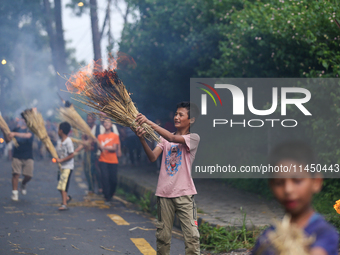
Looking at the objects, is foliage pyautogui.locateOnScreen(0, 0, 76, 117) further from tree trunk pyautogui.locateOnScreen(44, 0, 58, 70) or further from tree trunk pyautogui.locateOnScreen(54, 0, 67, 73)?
tree trunk pyautogui.locateOnScreen(54, 0, 67, 73)

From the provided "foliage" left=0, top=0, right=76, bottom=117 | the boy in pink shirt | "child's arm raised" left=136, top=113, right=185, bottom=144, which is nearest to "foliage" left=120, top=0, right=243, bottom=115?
"foliage" left=0, top=0, right=76, bottom=117

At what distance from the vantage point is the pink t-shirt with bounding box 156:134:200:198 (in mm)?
3625

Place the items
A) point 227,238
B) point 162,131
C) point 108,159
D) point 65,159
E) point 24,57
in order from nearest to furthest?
point 162,131 < point 227,238 < point 65,159 < point 108,159 < point 24,57

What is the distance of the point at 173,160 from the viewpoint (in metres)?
3.70

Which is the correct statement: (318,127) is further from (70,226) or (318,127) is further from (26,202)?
(26,202)

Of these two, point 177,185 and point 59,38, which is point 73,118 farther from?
point 59,38

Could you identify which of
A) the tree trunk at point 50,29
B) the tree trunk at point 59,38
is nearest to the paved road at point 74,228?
the tree trunk at point 59,38

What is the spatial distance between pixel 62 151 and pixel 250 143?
394 cm

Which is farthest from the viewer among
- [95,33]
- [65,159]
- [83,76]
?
[95,33]

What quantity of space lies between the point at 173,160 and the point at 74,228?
8.91ft

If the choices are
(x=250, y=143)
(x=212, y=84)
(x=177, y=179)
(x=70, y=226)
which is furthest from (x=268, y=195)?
A: (x=177, y=179)

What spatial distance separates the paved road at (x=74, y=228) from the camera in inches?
189
